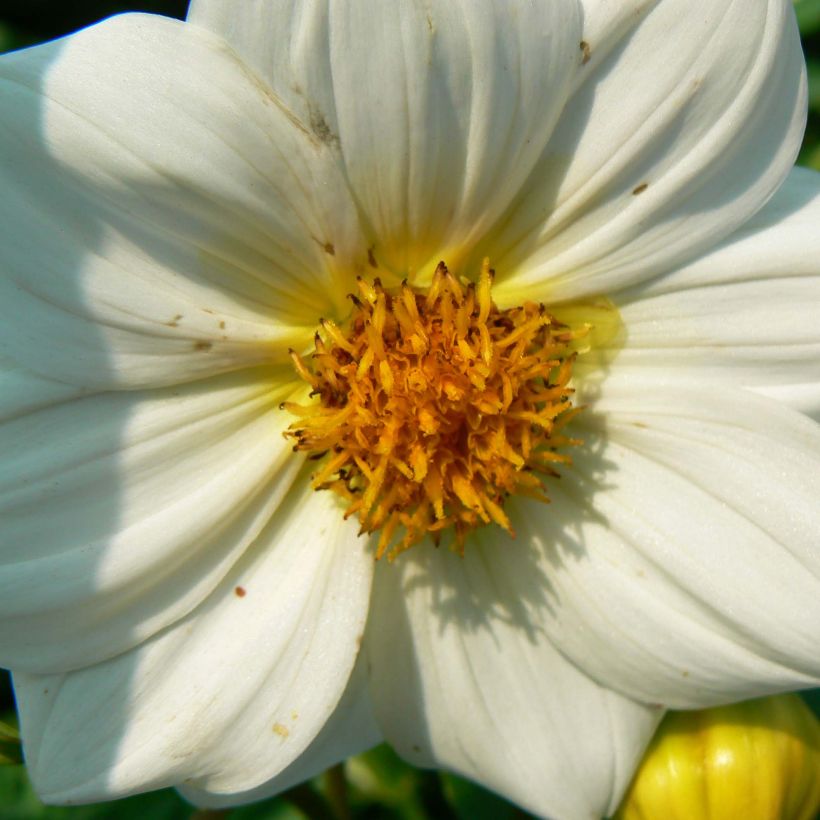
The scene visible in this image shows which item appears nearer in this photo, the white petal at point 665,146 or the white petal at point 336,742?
the white petal at point 665,146

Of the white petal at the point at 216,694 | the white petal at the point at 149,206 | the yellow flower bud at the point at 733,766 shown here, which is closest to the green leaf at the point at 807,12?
the white petal at the point at 149,206

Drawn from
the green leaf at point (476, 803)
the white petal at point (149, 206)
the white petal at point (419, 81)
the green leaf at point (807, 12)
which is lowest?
the green leaf at point (476, 803)

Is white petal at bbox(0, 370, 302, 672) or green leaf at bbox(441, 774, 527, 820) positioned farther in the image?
green leaf at bbox(441, 774, 527, 820)

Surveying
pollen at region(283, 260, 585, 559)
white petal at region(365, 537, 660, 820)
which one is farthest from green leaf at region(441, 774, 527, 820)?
pollen at region(283, 260, 585, 559)

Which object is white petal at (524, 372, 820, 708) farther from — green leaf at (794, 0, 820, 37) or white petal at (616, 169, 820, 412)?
green leaf at (794, 0, 820, 37)

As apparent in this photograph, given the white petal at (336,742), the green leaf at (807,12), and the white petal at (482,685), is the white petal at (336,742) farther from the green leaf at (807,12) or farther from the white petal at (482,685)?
the green leaf at (807,12)

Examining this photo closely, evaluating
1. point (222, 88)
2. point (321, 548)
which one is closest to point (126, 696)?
point (321, 548)

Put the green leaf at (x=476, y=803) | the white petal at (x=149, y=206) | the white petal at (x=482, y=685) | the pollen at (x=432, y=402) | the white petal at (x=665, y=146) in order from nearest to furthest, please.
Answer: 1. the white petal at (x=149, y=206)
2. the white petal at (x=665, y=146)
3. the pollen at (x=432, y=402)
4. the white petal at (x=482, y=685)
5. the green leaf at (x=476, y=803)
